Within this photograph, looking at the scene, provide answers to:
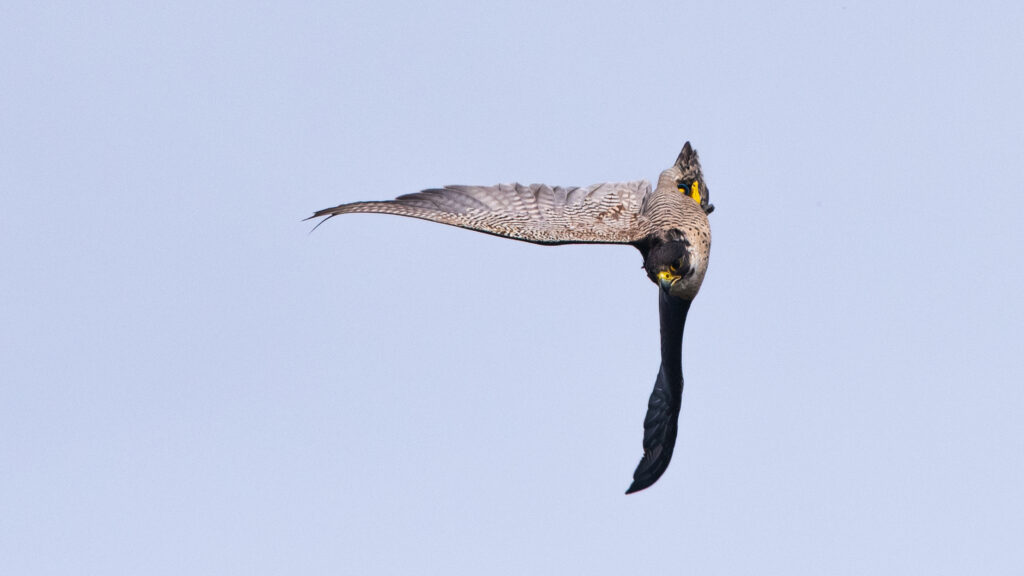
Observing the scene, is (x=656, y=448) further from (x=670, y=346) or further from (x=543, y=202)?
(x=543, y=202)

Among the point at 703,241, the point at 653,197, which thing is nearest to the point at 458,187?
the point at 653,197

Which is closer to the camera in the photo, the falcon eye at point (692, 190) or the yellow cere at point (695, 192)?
the falcon eye at point (692, 190)

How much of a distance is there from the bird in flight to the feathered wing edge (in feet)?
0.04

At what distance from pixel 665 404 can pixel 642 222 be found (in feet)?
8.53

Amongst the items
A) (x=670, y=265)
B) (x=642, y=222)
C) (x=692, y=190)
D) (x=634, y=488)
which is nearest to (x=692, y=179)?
(x=692, y=190)

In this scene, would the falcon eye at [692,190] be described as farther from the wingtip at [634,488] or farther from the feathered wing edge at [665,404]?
the wingtip at [634,488]

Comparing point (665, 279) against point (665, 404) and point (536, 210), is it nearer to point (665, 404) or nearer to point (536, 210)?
point (665, 404)

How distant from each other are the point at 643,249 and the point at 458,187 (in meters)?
3.53

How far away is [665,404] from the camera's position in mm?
16766

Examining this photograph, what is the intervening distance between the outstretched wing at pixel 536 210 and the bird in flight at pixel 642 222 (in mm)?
14

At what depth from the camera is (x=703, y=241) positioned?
1695cm

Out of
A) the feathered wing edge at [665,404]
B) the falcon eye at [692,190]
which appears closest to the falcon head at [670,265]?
the feathered wing edge at [665,404]

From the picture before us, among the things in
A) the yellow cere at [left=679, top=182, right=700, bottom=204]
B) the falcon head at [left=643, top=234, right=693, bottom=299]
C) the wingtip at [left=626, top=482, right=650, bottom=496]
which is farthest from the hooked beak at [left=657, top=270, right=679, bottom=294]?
the yellow cere at [left=679, top=182, right=700, bottom=204]

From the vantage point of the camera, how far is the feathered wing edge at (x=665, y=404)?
16453 millimetres
